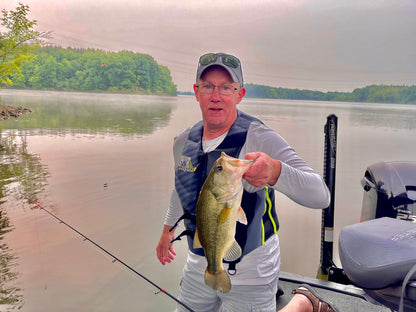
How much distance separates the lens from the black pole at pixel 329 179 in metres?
3.05

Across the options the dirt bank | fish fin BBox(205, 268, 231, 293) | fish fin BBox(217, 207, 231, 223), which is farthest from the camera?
the dirt bank

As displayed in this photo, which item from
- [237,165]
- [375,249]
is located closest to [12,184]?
[237,165]

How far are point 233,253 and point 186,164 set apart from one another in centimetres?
48

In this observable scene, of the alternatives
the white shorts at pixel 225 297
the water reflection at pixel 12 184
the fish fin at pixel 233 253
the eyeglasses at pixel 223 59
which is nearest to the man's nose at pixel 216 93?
the eyeglasses at pixel 223 59

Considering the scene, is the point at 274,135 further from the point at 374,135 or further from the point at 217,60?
the point at 374,135

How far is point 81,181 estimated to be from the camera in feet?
33.7

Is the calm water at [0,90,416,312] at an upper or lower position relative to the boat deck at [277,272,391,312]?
lower

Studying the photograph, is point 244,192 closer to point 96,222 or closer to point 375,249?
point 375,249

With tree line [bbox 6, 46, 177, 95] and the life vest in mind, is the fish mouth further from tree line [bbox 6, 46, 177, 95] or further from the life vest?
tree line [bbox 6, 46, 177, 95]

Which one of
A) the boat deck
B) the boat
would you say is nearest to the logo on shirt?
the boat

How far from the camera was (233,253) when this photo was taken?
1.50 meters

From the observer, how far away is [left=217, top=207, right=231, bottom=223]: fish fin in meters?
1.30

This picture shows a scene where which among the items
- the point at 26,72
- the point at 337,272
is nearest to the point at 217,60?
the point at 337,272

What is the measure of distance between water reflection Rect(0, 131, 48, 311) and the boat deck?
3.15m
